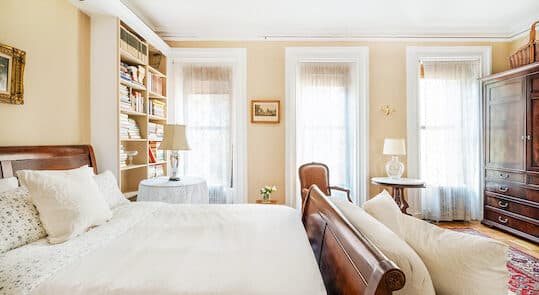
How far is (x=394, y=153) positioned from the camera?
3541 millimetres

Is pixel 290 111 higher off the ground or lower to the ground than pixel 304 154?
higher

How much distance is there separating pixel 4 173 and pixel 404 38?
4610mm

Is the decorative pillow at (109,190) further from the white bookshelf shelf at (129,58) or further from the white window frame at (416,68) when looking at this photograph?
the white window frame at (416,68)

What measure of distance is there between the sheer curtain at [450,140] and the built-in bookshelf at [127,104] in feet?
12.4

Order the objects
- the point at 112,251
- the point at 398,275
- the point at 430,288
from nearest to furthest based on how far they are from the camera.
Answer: the point at 398,275
the point at 430,288
the point at 112,251

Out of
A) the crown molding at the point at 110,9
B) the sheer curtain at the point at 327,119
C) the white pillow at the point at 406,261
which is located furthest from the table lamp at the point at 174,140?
the white pillow at the point at 406,261

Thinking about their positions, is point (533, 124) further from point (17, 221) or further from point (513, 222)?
point (17, 221)

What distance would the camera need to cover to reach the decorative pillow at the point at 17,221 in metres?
1.32

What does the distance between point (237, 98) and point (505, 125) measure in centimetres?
353

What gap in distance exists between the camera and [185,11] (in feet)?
11.2

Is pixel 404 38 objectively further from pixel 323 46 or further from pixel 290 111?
pixel 290 111

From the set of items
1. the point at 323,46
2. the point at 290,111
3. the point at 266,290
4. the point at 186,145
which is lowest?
the point at 266,290

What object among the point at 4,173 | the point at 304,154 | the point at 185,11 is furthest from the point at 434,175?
the point at 4,173

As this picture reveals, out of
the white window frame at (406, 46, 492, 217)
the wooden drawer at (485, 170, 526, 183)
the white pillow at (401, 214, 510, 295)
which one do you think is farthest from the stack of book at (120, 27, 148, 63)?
the wooden drawer at (485, 170, 526, 183)
